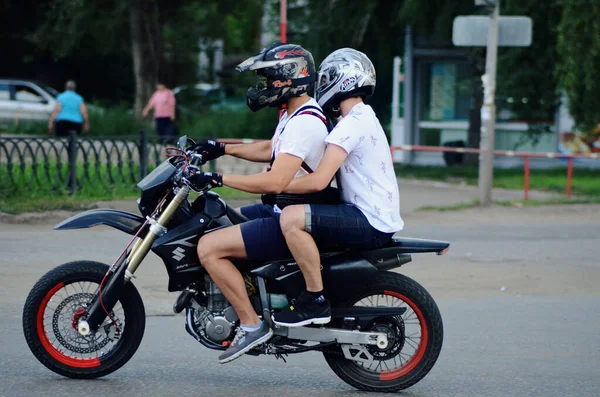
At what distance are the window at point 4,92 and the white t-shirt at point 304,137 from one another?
85.0ft

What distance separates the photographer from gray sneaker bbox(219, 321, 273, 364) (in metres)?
5.56

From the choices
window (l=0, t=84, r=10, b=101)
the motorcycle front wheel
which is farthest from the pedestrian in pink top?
the motorcycle front wheel

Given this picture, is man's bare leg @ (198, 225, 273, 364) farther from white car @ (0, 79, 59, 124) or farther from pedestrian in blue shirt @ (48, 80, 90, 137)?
white car @ (0, 79, 59, 124)

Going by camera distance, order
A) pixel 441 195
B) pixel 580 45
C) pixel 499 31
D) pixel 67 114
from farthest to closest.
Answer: pixel 67 114
pixel 441 195
pixel 580 45
pixel 499 31

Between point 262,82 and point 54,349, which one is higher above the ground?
point 262,82

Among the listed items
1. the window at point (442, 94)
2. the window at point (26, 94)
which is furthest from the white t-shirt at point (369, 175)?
the window at point (26, 94)

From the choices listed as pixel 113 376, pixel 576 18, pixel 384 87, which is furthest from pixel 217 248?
pixel 384 87

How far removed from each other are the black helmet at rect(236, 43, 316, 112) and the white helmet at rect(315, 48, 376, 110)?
Result: 9cm

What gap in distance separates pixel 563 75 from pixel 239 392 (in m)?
13.0

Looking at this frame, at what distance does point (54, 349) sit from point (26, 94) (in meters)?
26.0

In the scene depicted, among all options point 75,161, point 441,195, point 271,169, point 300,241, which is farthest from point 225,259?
point 441,195

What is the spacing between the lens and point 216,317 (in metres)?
5.62

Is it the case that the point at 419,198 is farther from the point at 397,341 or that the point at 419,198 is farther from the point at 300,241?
the point at 300,241

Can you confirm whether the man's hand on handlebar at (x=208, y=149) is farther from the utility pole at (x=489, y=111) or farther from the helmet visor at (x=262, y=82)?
the utility pole at (x=489, y=111)
